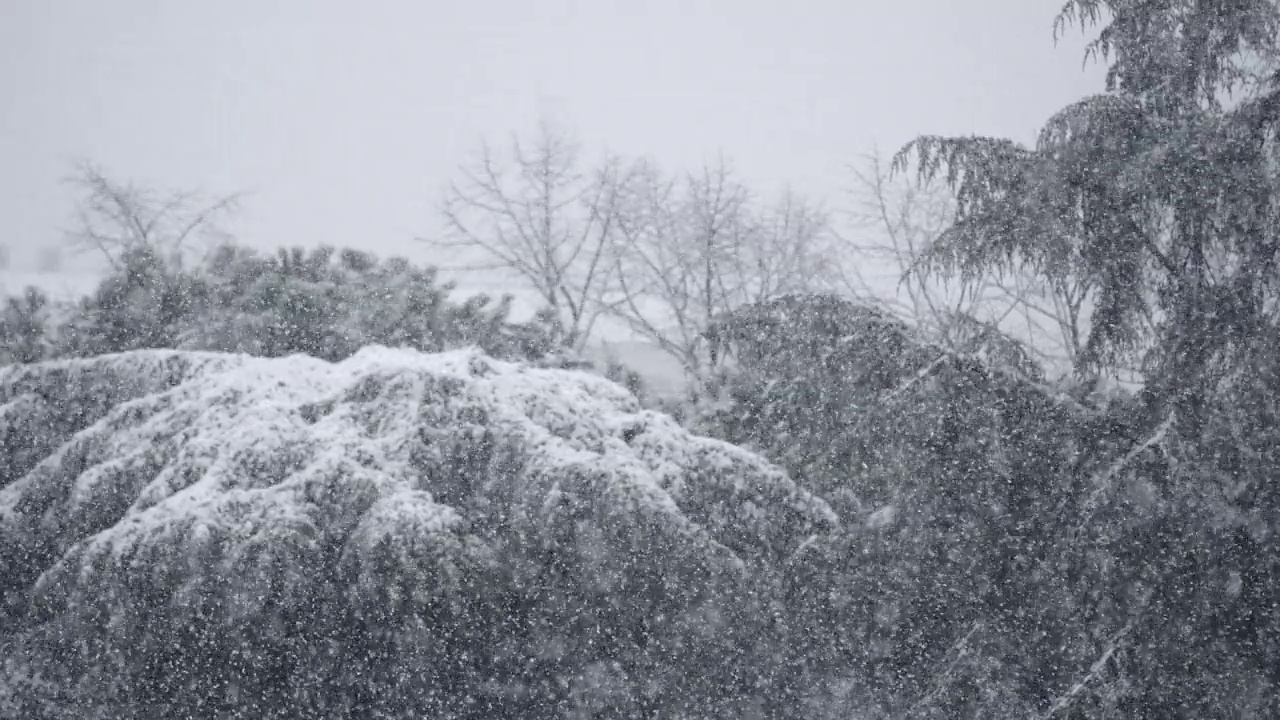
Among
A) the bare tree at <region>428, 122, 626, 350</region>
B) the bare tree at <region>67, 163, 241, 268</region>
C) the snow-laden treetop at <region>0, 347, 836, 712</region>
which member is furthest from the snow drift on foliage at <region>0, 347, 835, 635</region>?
the bare tree at <region>67, 163, 241, 268</region>

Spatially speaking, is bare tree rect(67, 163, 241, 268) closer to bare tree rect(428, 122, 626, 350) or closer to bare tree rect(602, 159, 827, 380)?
bare tree rect(428, 122, 626, 350)

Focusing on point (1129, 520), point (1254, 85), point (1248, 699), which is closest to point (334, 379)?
point (1129, 520)

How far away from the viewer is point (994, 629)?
3691 mm

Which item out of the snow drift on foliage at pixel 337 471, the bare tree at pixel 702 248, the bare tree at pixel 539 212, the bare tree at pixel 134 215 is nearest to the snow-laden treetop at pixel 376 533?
the snow drift on foliage at pixel 337 471

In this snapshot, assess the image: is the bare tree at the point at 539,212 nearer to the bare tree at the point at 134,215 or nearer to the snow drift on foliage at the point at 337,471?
the bare tree at the point at 134,215

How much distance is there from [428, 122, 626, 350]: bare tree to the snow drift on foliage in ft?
38.9

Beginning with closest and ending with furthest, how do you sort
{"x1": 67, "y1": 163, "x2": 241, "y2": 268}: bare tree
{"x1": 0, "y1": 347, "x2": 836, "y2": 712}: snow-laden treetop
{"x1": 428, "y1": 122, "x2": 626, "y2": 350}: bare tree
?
{"x1": 0, "y1": 347, "x2": 836, "y2": 712}: snow-laden treetop < {"x1": 67, "y1": 163, "x2": 241, "y2": 268}: bare tree < {"x1": 428, "y1": 122, "x2": 626, "y2": 350}: bare tree

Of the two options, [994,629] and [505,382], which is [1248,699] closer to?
[994,629]

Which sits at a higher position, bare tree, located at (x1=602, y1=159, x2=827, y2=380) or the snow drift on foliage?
bare tree, located at (x1=602, y1=159, x2=827, y2=380)

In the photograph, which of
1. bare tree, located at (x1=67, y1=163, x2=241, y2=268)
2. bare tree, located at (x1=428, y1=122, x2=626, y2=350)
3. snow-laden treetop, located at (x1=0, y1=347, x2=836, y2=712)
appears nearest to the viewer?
snow-laden treetop, located at (x1=0, y1=347, x2=836, y2=712)

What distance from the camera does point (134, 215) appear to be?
15.4m

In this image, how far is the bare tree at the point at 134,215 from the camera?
15.6 metres

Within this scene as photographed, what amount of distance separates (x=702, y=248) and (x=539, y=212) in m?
3.37

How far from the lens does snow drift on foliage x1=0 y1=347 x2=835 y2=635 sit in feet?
11.5
